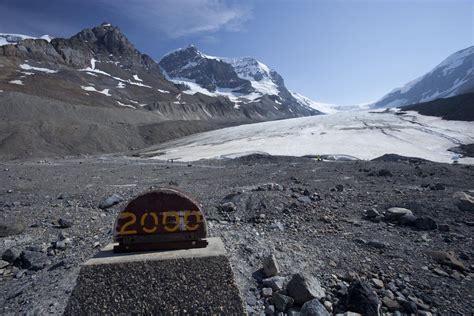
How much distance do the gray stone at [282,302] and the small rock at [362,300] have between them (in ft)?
2.46

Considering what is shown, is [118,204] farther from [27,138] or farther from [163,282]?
[27,138]

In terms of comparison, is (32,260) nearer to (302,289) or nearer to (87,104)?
(302,289)

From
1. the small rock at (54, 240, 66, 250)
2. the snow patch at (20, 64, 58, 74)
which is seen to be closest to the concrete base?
the small rock at (54, 240, 66, 250)

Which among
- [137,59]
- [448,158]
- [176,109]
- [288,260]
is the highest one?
[137,59]

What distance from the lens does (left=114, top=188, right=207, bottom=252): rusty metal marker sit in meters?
2.99

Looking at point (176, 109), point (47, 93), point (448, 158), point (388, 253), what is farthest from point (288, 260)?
point (176, 109)

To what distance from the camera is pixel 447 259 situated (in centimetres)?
494

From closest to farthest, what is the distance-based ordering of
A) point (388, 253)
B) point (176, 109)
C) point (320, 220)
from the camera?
point (388, 253) → point (320, 220) → point (176, 109)

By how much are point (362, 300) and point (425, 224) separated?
382 centimetres

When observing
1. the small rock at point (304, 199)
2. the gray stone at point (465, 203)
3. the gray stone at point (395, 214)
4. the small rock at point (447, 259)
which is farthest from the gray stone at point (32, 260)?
the gray stone at point (465, 203)

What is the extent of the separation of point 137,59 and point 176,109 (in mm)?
103306

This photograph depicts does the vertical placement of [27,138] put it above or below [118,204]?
above

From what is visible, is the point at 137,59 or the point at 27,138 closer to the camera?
the point at 27,138

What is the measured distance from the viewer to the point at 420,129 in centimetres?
3909
